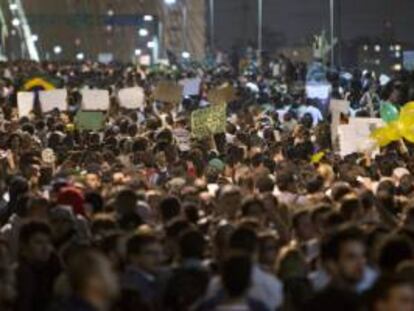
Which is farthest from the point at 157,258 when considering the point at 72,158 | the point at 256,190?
the point at 72,158

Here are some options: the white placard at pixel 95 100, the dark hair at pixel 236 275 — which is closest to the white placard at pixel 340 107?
the white placard at pixel 95 100

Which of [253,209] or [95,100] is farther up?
[95,100]

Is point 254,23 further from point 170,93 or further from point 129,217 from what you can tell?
point 129,217

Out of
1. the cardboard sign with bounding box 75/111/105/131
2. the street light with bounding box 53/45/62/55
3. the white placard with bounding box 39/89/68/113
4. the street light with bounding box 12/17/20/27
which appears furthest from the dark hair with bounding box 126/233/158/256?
the street light with bounding box 53/45/62/55

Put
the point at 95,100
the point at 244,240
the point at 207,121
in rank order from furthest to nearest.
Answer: the point at 95,100 → the point at 207,121 → the point at 244,240

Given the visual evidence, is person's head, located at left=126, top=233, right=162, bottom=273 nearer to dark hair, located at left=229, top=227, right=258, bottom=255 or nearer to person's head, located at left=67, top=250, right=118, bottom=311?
dark hair, located at left=229, top=227, right=258, bottom=255

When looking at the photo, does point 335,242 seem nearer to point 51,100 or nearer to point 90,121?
point 90,121

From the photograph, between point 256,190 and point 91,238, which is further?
point 256,190

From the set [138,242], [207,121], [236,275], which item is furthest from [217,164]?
[236,275]

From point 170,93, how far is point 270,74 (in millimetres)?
21602

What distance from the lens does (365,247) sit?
376 inches

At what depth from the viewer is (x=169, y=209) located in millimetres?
12219

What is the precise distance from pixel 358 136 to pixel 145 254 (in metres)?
10.9

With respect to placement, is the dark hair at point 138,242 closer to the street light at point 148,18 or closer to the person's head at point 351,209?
the person's head at point 351,209
